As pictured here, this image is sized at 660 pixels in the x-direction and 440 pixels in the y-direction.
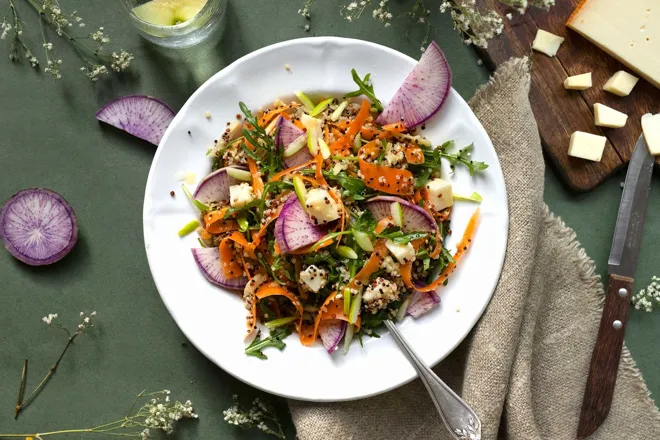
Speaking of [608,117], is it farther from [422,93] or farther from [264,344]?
[264,344]

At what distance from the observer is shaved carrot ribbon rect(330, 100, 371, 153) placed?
7.84 feet

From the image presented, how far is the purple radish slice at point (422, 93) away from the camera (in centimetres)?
239

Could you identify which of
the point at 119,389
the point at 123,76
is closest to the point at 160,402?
the point at 119,389

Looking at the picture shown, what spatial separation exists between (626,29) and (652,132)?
476 mm

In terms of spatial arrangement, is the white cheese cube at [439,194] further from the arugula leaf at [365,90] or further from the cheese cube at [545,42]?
the cheese cube at [545,42]

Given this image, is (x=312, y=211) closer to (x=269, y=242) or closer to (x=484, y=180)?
(x=269, y=242)

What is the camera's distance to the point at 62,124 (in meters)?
2.83

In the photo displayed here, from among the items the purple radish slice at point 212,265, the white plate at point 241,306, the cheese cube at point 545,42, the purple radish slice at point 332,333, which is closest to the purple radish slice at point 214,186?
the white plate at point 241,306

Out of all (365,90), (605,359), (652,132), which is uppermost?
(365,90)

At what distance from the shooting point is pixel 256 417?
2.72m

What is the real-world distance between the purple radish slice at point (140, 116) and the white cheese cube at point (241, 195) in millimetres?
606

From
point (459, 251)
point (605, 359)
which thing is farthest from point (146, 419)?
point (605, 359)

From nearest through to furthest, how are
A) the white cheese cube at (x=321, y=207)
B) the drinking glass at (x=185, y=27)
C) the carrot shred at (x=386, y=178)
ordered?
the white cheese cube at (x=321, y=207)
the carrot shred at (x=386, y=178)
the drinking glass at (x=185, y=27)

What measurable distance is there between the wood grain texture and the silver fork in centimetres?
60
